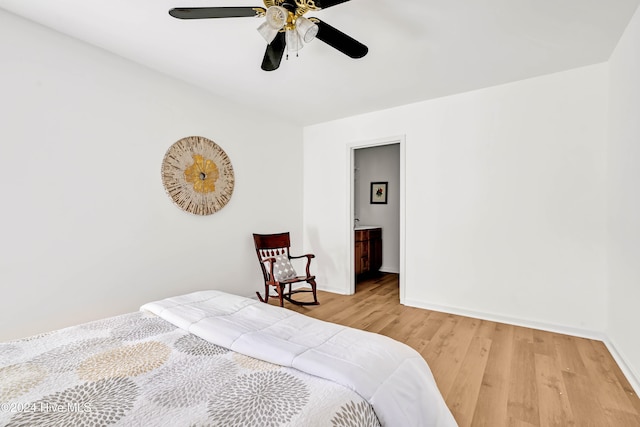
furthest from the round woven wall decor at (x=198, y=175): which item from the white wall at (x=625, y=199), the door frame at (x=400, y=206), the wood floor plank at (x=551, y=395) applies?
the white wall at (x=625, y=199)

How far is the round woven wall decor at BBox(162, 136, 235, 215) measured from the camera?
281 cm

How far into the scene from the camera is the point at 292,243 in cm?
427

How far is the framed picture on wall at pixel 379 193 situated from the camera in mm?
5465

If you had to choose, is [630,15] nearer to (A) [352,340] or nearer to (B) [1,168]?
(A) [352,340]

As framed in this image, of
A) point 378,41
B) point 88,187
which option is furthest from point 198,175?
point 378,41

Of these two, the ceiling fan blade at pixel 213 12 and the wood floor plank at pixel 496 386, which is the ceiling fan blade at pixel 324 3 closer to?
the ceiling fan blade at pixel 213 12

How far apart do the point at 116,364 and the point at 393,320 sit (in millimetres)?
2546

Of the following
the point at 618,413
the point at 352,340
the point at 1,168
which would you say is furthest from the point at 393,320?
the point at 1,168

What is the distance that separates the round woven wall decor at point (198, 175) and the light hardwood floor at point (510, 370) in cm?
164

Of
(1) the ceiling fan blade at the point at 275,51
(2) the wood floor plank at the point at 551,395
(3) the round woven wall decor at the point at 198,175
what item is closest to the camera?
(2) the wood floor plank at the point at 551,395

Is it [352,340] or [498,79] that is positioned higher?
[498,79]

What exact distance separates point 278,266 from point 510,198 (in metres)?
2.56

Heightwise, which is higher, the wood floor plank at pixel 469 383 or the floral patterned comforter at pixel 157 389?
the floral patterned comforter at pixel 157 389

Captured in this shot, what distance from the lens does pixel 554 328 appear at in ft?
9.07
